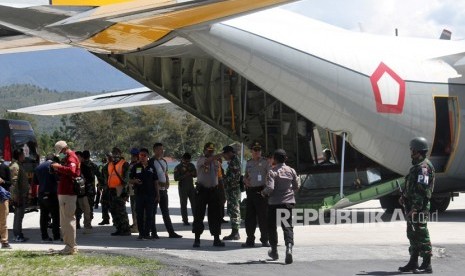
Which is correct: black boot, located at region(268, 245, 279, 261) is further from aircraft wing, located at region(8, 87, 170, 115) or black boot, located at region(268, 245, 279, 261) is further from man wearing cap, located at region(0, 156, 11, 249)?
aircraft wing, located at region(8, 87, 170, 115)

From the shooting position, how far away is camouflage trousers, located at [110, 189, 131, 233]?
18.1 metres

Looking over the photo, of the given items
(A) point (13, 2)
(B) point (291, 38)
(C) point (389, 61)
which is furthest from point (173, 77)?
(A) point (13, 2)

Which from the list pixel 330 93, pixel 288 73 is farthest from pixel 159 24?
pixel 330 93

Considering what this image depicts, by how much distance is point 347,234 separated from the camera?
17.8m

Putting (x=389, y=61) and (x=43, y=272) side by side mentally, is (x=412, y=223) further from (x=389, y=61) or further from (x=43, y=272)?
(x=389, y=61)

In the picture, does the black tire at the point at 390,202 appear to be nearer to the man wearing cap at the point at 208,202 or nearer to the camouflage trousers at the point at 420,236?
the man wearing cap at the point at 208,202

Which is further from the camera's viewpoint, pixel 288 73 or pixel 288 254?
pixel 288 73

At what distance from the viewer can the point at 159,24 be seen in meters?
15.3

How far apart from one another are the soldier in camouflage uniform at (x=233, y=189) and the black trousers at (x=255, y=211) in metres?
1.03

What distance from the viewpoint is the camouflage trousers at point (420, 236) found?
1226 cm

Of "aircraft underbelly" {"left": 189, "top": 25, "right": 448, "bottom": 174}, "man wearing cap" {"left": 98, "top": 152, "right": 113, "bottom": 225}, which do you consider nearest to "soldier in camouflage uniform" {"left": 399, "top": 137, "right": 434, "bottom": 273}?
"aircraft underbelly" {"left": 189, "top": 25, "right": 448, "bottom": 174}

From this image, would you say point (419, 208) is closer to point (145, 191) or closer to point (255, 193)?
point (255, 193)

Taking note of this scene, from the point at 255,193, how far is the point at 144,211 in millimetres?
3084

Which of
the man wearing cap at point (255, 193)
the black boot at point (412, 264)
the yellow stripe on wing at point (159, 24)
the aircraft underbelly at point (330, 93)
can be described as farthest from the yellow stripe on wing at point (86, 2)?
the black boot at point (412, 264)
